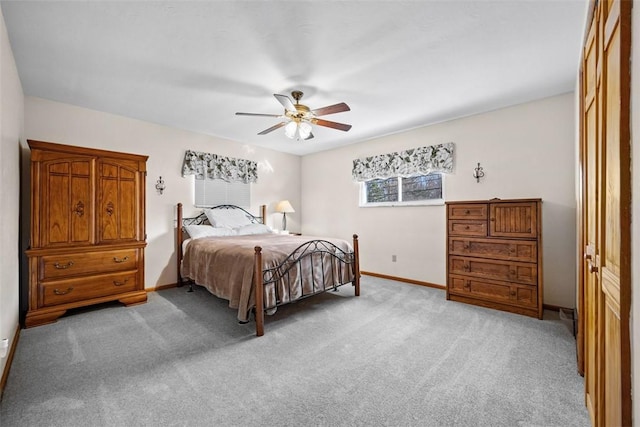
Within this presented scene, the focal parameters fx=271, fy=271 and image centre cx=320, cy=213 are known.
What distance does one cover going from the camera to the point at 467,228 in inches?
133

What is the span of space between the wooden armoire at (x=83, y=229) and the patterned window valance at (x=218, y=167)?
907mm

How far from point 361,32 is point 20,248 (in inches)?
159

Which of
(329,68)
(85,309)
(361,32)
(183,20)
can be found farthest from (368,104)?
(85,309)

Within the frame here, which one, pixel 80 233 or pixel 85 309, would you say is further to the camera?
pixel 85 309

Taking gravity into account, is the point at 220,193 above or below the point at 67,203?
above

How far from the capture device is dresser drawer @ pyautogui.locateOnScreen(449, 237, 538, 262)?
9.65 ft

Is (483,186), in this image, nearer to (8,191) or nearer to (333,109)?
(333,109)

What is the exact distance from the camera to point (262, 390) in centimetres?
176

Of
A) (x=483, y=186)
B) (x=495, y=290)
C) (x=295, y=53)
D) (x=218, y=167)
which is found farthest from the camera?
(x=218, y=167)

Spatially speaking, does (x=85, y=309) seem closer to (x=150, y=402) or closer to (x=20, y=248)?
(x=20, y=248)

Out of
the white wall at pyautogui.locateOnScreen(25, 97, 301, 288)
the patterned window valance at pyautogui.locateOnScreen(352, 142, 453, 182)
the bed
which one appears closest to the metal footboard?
the bed

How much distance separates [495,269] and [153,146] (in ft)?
16.1

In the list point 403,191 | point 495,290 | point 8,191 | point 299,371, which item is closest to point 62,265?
point 8,191

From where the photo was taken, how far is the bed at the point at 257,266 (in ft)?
8.71
